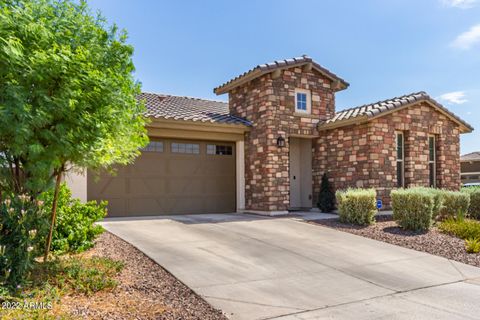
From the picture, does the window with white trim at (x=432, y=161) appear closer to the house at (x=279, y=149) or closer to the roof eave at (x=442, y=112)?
the house at (x=279, y=149)

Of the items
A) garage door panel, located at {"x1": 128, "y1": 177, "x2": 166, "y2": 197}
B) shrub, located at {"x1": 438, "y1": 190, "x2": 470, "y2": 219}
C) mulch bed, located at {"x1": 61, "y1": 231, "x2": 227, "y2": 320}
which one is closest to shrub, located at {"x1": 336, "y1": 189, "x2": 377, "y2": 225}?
shrub, located at {"x1": 438, "y1": 190, "x2": 470, "y2": 219}

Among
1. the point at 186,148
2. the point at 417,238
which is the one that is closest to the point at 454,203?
the point at 417,238

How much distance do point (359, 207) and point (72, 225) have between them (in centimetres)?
726

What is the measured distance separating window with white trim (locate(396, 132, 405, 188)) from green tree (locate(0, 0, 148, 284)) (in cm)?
1026

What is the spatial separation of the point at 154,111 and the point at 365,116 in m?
6.89

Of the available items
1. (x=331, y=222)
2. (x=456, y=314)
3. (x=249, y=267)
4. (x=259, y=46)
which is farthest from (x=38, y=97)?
(x=259, y=46)

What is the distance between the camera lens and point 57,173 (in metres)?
4.96

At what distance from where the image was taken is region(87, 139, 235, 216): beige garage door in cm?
1112

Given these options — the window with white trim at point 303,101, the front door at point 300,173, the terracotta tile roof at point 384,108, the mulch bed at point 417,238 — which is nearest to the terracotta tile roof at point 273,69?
the window with white trim at point 303,101

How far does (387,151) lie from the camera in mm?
11891

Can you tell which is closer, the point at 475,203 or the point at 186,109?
the point at 475,203

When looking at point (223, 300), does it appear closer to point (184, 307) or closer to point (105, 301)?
point (184, 307)

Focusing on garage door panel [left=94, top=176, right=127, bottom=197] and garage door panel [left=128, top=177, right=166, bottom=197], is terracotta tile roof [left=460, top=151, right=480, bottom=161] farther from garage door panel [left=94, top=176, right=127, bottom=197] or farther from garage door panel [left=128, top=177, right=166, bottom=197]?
garage door panel [left=94, top=176, right=127, bottom=197]

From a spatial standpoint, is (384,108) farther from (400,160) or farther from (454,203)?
(454,203)
